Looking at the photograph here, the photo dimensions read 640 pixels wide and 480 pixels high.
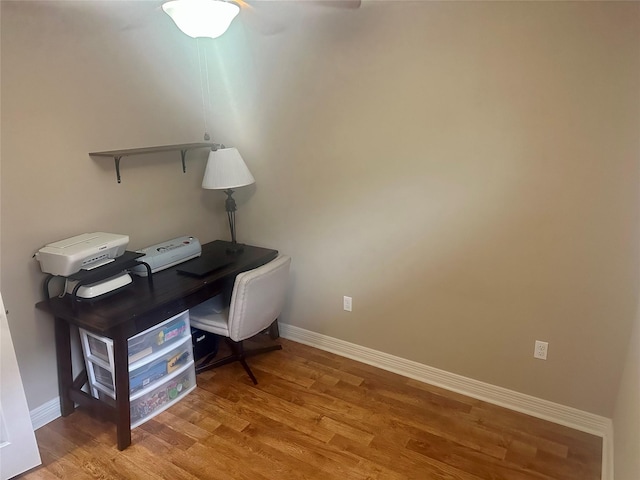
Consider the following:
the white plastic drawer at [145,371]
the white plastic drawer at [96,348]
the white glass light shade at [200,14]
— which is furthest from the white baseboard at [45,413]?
the white glass light shade at [200,14]

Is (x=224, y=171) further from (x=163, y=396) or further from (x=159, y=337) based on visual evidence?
(x=163, y=396)

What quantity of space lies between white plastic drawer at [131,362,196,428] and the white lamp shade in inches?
42.2

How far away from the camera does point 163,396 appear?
2484mm

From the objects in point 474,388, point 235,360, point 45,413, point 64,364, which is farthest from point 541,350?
point 45,413

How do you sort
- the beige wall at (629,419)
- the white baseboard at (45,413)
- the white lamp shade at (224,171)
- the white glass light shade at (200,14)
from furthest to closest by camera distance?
the white lamp shade at (224,171) → the white baseboard at (45,413) → the white glass light shade at (200,14) → the beige wall at (629,419)

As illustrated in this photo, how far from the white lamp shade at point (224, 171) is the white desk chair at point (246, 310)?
1.83ft

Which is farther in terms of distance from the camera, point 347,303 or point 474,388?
point 347,303

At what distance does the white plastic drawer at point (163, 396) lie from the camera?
2.36 metres

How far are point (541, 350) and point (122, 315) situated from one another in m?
2.07

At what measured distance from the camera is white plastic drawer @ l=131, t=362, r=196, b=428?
2.36 metres

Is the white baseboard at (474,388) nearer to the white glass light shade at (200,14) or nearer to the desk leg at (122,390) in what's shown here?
the desk leg at (122,390)

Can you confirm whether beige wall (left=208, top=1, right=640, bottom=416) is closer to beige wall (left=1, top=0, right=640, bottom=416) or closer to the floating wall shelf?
beige wall (left=1, top=0, right=640, bottom=416)

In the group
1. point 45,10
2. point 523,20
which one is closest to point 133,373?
point 45,10

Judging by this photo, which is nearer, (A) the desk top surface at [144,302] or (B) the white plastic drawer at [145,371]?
(A) the desk top surface at [144,302]
